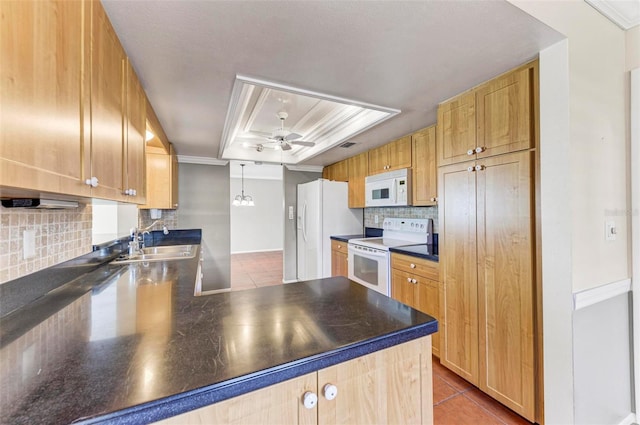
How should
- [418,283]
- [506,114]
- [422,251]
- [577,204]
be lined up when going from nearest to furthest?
[577,204] < [506,114] < [418,283] < [422,251]

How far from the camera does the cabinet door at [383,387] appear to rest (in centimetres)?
77

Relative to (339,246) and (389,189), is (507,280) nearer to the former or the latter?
(389,189)

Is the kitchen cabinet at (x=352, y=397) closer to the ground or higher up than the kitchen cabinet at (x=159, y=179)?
closer to the ground

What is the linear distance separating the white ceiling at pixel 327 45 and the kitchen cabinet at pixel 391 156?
3.10 feet

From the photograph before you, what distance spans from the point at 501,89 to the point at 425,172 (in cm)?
116

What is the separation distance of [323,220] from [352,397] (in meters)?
3.42

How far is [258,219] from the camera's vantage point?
8688mm

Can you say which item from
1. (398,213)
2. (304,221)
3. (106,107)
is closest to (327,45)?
(106,107)

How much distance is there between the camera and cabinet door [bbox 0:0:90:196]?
0.60 metres

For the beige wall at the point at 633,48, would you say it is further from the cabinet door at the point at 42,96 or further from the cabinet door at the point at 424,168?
the cabinet door at the point at 42,96

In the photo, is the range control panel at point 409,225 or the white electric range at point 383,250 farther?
the range control panel at point 409,225

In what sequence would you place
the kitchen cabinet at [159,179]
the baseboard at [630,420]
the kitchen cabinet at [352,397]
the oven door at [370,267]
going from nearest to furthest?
1. the kitchen cabinet at [352,397]
2. the baseboard at [630,420]
3. the oven door at [370,267]
4. the kitchen cabinet at [159,179]

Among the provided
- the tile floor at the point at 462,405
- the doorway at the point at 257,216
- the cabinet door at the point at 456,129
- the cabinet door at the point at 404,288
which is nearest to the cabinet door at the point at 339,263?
the cabinet door at the point at 404,288

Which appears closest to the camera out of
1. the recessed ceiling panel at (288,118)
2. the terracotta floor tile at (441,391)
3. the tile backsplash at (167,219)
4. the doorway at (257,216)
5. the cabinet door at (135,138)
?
the cabinet door at (135,138)
